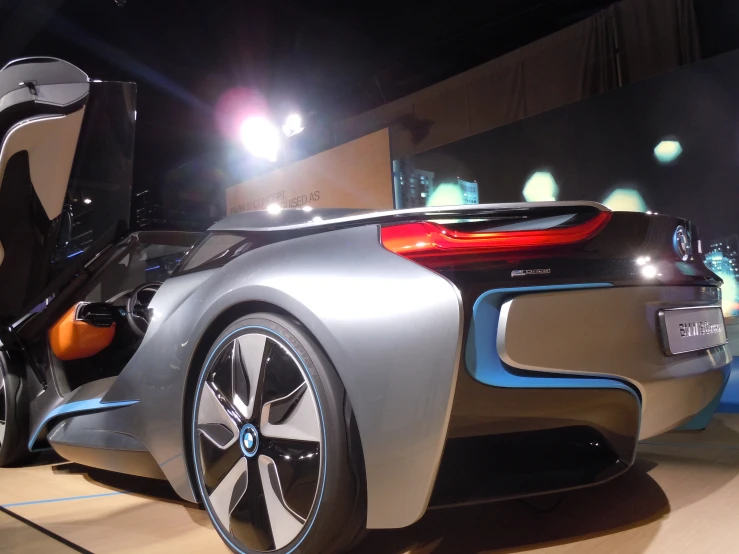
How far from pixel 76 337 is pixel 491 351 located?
1898 millimetres

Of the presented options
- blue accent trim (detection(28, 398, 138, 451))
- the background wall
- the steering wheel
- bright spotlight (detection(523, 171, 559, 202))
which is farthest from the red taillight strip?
bright spotlight (detection(523, 171, 559, 202))

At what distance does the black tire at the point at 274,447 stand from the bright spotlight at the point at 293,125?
4.61m

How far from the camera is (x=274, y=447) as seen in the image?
1205mm

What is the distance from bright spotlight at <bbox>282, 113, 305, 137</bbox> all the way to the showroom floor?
4.27m

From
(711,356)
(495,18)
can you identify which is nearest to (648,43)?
(495,18)

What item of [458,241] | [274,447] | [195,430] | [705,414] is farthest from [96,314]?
[705,414]

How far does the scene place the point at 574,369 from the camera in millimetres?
1107

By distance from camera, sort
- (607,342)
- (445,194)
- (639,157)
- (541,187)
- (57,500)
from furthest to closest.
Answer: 1. (445,194)
2. (541,187)
3. (639,157)
4. (57,500)
5. (607,342)

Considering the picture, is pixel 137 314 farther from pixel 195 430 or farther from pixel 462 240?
pixel 462 240

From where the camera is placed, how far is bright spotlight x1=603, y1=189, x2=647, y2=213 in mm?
3500

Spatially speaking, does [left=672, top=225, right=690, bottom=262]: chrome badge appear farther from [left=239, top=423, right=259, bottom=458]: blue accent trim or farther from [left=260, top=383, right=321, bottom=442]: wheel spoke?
[left=239, top=423, right=259, bottom=458]: blue accent trim

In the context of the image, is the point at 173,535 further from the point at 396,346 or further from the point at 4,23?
the point at 4,23

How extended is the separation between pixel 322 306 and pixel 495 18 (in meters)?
4.03

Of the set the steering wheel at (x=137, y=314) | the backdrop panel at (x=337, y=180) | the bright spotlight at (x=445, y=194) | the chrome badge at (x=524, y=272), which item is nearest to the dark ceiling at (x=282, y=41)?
the backdrop panel at (x=337, y=180)
